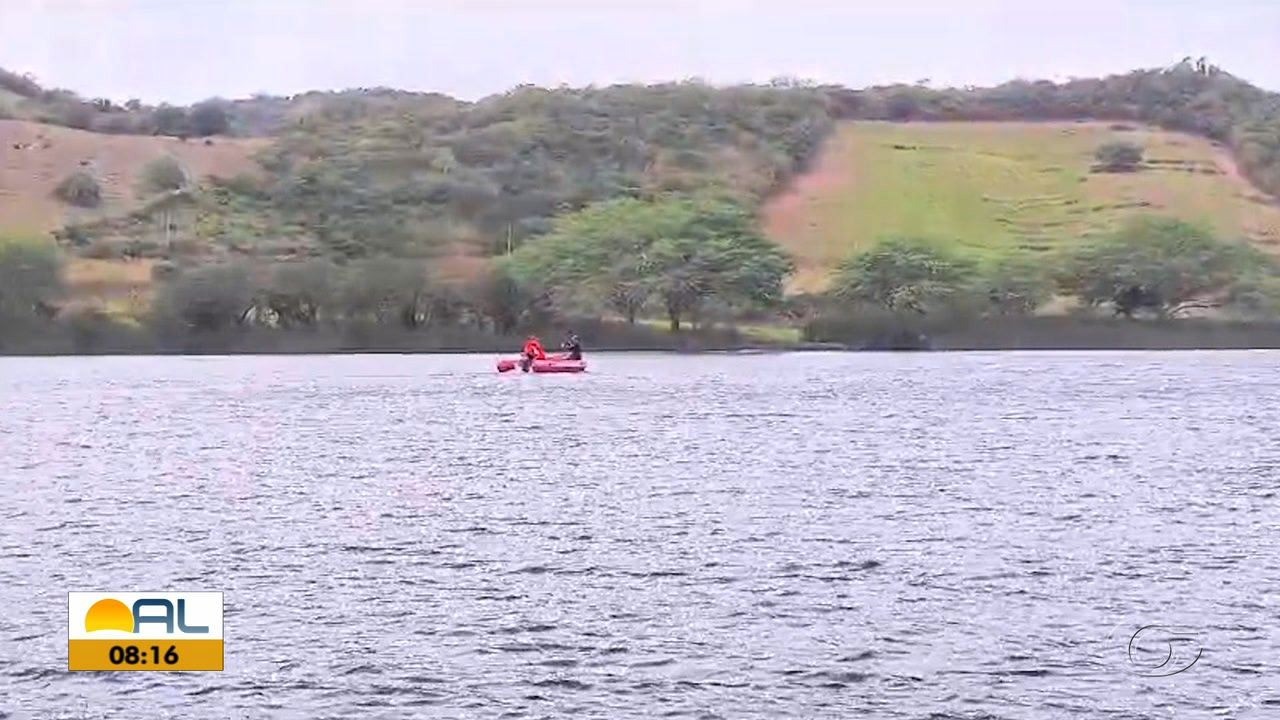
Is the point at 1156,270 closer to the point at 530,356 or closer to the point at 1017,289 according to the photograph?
the point at 1017,289

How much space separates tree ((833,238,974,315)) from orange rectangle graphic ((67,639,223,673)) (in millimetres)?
127016

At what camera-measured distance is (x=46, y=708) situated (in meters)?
23.0

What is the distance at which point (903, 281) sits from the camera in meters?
151

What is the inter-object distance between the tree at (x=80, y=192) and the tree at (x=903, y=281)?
221 feet

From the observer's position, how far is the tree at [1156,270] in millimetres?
151250

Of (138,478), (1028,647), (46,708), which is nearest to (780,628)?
(1028,647)

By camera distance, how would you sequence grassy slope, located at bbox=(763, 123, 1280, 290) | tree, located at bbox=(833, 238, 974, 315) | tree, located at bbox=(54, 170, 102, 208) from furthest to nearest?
grassy slope, located at bbox=(763, 123, 1280, 290)
tree, located at bbox=(54, 170, 102, 208)
tree, located at bbox=(833, 238, 974, 315)

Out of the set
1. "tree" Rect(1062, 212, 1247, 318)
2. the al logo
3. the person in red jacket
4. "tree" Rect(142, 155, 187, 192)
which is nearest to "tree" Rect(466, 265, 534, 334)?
"tree" Rect(142, 155, 187, 192)

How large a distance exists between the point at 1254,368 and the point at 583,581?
296 feet

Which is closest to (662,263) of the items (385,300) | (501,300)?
(501,300)

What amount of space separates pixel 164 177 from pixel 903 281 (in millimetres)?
69130

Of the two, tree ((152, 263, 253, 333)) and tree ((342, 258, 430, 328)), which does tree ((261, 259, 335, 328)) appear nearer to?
tree ((342, 258, 430, 328))

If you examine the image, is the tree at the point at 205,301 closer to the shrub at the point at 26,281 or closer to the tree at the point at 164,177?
the shrub at the point at 26,281

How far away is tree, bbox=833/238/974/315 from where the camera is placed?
149750 millimetres
